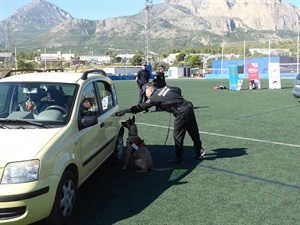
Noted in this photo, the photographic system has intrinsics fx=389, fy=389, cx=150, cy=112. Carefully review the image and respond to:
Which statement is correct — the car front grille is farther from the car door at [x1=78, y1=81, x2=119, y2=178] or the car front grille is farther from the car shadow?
the car door at [x1=78, y1=81, x2=119, y2=178]

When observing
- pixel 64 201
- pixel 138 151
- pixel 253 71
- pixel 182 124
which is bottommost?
pixel 64 201

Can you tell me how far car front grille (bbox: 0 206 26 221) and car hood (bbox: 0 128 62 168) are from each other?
0.42 m

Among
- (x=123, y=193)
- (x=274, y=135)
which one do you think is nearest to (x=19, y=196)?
(x=123, y=193)

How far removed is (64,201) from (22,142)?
81 cm

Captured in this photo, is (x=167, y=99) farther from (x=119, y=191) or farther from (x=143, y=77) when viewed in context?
(x=143, y=77)

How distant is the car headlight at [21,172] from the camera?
3596 millimetres

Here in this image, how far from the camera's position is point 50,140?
4.00 meters

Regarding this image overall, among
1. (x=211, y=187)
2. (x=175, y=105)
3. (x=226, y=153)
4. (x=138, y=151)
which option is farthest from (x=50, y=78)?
(x=226, y=153)

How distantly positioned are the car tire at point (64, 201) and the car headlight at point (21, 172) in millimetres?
405

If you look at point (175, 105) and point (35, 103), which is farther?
point (175, 105)

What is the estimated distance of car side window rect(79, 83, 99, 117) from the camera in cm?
507

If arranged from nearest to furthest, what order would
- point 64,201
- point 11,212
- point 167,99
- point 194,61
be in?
point 11,212 < point 64,201 < point 167,99 < point 194,61

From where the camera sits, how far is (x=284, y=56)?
53562 millimetres

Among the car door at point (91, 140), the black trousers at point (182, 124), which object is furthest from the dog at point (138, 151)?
the black trousers at point (182, 124)
